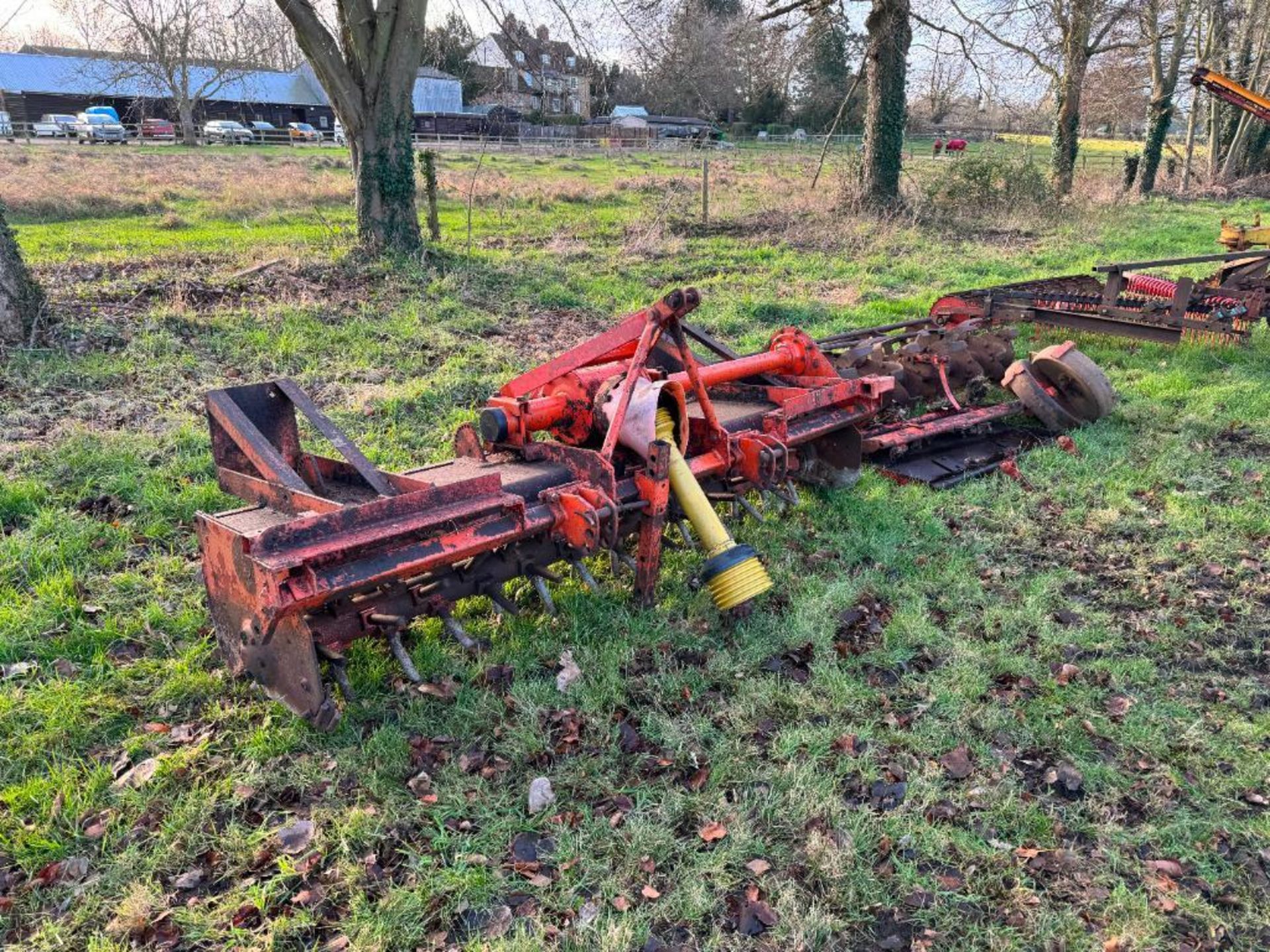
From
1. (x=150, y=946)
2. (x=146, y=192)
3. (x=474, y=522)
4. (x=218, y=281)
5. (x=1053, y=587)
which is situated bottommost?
(x=150, y=946)

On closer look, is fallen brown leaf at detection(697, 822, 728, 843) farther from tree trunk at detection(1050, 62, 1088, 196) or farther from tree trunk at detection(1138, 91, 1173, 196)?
tree trunk at detection(1138, 91, 1173, 196)

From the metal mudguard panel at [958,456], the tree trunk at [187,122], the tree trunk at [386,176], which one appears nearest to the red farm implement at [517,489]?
the metal mudguard panel at [958,456]

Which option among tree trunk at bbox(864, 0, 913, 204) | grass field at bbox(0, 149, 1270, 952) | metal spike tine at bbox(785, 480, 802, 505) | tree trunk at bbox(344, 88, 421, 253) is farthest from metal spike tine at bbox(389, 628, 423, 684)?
tree trunk at bbox(864, 0, 913, 204)

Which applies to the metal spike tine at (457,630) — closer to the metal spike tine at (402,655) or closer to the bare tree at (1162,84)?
the metal spike tine at (402,655)

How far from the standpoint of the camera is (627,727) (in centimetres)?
333

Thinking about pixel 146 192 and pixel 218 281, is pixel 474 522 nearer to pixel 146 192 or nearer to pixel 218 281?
pixel 218 281

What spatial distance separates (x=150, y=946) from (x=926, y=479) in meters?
4.89

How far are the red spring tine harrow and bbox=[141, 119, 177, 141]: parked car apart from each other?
4947cm

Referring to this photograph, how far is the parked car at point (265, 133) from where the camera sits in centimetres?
4861

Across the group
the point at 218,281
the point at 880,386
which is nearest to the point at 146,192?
the point at 218,281

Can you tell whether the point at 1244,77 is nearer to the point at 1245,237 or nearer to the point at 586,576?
the point at 1245,237

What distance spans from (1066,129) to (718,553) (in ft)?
75.3

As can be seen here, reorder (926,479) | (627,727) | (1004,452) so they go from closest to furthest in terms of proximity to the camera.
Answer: (627,727) → (926,479) → (1004,452)

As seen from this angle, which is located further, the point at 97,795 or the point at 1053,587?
the point at 1053,587
